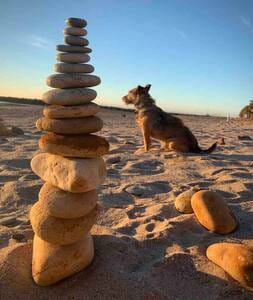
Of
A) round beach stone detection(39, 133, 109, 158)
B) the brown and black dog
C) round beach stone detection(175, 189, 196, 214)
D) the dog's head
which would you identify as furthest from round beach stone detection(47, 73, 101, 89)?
the dog's head

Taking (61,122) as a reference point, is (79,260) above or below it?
below

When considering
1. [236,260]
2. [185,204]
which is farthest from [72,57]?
[185,204]

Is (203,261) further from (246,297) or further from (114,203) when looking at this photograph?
(114,203)

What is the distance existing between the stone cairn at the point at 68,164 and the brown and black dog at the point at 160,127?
592 centimetres

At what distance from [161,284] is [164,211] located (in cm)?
156

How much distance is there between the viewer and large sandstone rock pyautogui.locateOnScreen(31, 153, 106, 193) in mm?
3148

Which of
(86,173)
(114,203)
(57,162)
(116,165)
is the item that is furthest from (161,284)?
(116,165)

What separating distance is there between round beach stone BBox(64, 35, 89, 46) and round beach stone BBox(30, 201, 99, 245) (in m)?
1.36

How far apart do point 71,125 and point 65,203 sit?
2.11 feet

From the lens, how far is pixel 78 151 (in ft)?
10.6

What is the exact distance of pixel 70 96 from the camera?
3217 millimetres

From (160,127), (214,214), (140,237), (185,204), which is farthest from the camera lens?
(160,127)

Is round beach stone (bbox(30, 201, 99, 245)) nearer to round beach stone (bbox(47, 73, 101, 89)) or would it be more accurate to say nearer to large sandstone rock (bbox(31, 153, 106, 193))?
large sandstone rock (bbox(31, 153, 106, 193))

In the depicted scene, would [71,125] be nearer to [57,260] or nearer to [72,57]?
[72,57]
